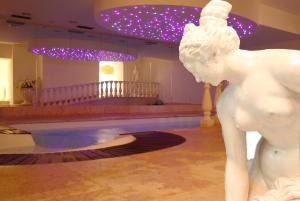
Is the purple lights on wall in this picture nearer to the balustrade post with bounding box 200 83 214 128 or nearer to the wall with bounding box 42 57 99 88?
the wall with bounding box 42 57 99 88

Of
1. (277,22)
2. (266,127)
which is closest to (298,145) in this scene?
(266,127)

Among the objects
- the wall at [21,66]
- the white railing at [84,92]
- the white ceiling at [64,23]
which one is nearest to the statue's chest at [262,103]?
the white ceiling at [64,23]

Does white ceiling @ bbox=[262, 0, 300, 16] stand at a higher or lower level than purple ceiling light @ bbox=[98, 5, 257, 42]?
higher

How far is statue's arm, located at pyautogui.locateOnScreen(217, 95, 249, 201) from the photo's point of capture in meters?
1.16

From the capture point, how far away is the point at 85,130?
26.8 ft

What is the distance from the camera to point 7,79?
15.7m

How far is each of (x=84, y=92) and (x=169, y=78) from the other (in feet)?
18.6

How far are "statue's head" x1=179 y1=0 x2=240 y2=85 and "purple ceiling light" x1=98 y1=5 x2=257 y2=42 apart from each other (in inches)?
193

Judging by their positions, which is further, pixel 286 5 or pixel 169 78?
pixel 169 78

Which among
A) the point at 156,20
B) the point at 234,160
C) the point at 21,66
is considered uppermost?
the point at 156,20

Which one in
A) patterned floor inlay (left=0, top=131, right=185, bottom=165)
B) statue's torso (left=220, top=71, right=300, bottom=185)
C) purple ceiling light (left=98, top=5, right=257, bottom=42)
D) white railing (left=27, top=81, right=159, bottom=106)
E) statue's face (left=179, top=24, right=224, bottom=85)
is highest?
purple ceiling light (left=98, top=5, right=257, bottom=42)

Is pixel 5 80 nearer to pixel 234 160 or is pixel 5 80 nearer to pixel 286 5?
pixel 286 5

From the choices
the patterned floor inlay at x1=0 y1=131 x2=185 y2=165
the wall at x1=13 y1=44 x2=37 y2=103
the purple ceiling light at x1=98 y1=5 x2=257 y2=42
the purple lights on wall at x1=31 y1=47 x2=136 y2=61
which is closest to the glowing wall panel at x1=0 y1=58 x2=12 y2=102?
the wall at x1=13 y1=44 x2=37 y2=103

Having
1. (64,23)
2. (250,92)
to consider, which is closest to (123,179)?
(250,92)
